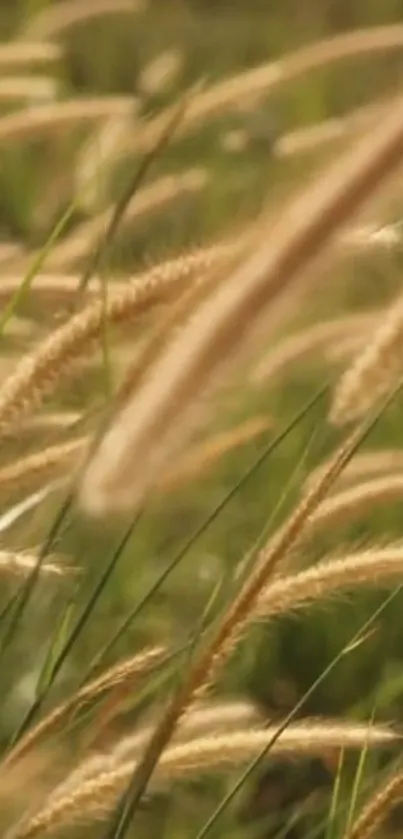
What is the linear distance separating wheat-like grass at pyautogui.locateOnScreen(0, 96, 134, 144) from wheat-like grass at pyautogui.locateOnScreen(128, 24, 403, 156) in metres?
0.03

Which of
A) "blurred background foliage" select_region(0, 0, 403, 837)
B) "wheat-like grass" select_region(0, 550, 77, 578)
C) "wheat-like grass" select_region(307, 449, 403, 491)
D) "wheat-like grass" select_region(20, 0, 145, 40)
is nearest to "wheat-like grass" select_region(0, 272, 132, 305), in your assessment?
"blurred background foliage" select_region(0, 0, 403, 837)

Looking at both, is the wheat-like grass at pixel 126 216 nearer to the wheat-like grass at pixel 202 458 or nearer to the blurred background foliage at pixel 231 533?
the blurred background foliage at pixel 231 533

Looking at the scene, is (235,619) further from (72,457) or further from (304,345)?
(304,345)

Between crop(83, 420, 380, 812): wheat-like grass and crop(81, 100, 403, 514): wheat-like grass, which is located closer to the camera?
crop(81, 100, 403, 514): wheat-like grass

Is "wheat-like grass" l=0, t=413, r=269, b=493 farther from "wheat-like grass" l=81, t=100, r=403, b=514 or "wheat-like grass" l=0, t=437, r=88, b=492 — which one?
"wheat-like grass" l=81, t=100, r=403, b=514

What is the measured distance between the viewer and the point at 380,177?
1.31ft

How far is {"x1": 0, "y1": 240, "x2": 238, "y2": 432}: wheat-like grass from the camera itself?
581mm

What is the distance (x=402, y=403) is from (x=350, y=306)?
16 cm

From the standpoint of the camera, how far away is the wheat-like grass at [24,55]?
0.97m

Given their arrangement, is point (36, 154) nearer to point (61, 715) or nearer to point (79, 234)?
point (79, 234)

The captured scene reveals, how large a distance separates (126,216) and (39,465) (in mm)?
202

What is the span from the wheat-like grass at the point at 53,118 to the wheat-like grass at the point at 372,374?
400mm

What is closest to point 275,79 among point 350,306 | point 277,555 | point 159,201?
point 159,201

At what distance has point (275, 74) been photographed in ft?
2.78
